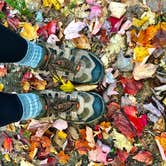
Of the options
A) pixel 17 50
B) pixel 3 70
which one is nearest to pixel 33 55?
pixel 17 50

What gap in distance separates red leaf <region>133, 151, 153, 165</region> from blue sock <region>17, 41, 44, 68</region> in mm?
787

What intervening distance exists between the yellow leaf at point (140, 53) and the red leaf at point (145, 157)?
532 mm

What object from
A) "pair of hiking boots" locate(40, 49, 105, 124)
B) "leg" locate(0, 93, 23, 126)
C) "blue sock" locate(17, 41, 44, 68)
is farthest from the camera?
"pair of hiking boots" locate(40, 49, 105, 124)

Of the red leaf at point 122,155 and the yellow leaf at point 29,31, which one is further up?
the yellow leaf at point 29,31

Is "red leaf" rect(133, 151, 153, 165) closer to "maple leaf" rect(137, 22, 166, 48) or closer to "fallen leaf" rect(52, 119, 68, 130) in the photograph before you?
"fallen leaf" rect(52, 119, 68, 130)

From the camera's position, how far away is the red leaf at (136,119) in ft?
8.11

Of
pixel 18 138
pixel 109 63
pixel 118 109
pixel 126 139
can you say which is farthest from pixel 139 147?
pixel 18 138

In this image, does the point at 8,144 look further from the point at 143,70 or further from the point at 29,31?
the point at 143,70

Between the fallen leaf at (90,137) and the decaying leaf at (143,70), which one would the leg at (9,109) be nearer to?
the fallen leaf at (90,137)

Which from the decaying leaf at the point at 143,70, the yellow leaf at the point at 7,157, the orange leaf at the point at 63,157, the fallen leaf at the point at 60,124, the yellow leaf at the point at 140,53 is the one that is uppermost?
the yellow leaf at the point at 140,53

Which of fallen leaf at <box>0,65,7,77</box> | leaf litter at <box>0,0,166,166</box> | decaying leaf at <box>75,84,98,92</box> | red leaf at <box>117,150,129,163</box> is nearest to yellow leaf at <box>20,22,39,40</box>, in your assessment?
leaf litter at <box>0,0,166,166</box>

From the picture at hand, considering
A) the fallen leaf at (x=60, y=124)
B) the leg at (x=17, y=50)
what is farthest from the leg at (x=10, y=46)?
the fallen leaf at (x=60, y=124)

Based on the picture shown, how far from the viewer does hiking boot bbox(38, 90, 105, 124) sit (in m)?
2.47

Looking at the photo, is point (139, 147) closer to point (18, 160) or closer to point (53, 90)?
point (53, 90)
